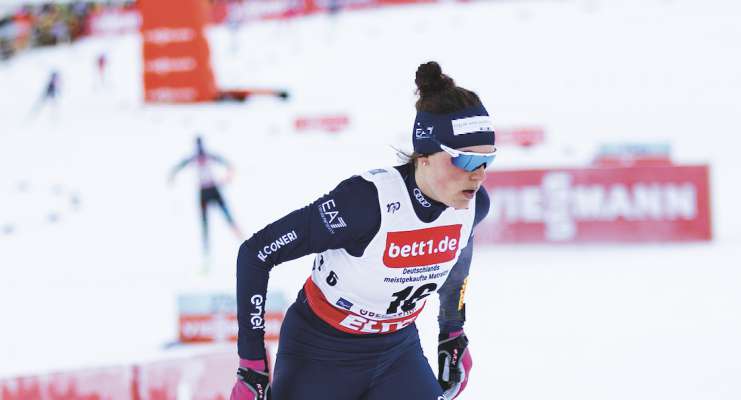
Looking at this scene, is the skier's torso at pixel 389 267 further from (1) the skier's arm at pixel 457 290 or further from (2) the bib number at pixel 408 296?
(1) the skier's arm at pixel 457 290

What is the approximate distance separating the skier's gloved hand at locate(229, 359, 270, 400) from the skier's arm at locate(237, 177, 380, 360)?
0.02 metres

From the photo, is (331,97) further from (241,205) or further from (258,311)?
(258,311)

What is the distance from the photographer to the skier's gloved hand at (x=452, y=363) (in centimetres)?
314

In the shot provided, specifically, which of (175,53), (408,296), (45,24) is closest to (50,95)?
Result: (175,53)

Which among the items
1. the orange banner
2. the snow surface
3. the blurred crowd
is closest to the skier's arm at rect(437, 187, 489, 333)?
the snow surface

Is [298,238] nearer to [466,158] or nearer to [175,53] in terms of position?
[466,158]

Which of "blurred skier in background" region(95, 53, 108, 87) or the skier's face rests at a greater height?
"blurred skier in background" region(95, 53, 108, 87)

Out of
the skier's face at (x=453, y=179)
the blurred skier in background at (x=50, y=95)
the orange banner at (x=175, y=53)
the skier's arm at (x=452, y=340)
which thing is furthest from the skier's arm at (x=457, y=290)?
the blurred skier in background at (x=50, y=95)

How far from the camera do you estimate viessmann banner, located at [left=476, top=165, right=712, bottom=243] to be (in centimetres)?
869

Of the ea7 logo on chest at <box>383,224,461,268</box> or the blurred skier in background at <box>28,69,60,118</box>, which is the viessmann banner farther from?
the blurred skier in background at <box>28,69,60,118</box>

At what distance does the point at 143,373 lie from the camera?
4.11 meters

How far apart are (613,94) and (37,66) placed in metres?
17.5

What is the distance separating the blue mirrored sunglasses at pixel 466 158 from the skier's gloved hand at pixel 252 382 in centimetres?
84

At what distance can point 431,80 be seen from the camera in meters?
2.53
